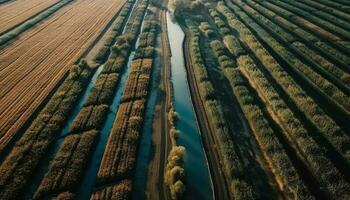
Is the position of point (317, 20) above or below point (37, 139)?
above

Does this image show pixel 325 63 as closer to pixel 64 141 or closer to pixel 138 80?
pixel 138 80

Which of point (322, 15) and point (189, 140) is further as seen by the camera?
point (322, 15)

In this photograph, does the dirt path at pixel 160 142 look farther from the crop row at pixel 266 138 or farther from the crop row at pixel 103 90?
the crop row at pixel 266 138

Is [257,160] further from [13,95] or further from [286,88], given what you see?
[13,95]

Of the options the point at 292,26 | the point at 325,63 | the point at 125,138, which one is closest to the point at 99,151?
the point at 125,138

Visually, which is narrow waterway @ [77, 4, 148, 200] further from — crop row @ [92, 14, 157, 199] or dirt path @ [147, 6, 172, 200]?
dirt path @ [147, 6, 172, 200]

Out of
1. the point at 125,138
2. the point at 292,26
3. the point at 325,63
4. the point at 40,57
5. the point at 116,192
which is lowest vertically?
the point at 116,192

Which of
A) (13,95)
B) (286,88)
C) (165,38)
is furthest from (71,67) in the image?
(286,88)
